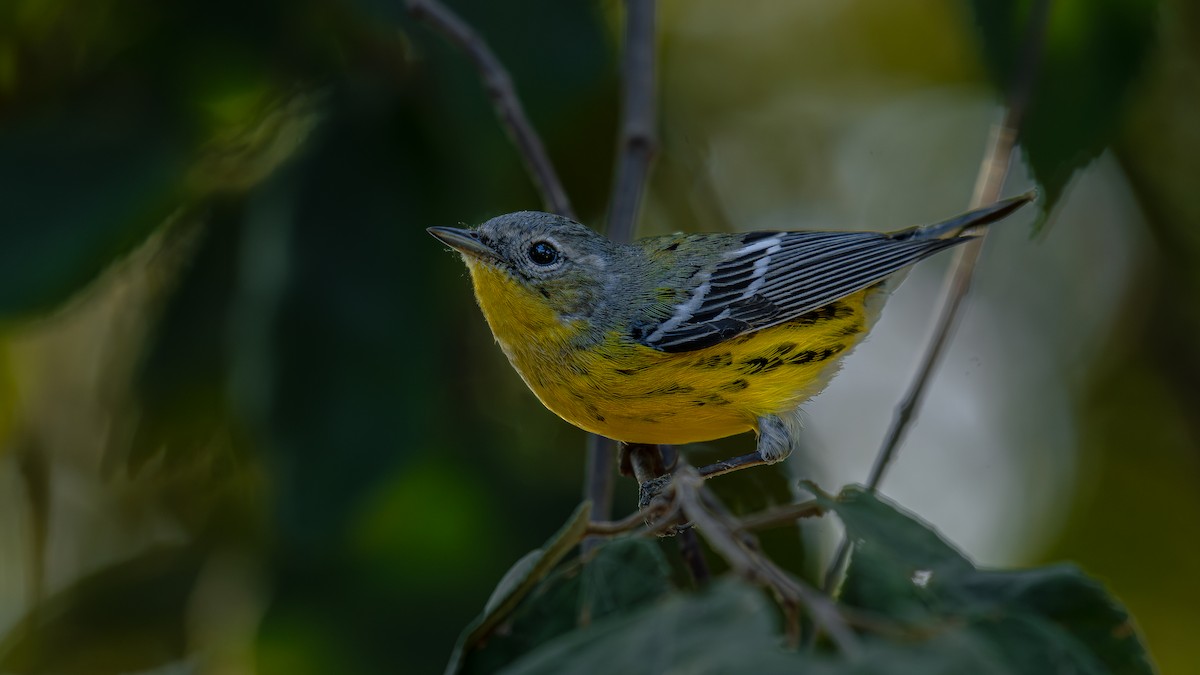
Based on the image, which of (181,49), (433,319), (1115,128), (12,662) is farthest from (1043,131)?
(12,662)

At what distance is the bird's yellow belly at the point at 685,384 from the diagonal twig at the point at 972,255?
0.42 m

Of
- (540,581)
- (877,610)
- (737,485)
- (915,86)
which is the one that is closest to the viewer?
(877,610)

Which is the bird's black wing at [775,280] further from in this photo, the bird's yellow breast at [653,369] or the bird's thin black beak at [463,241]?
the bird's thin black beak at [463,241]

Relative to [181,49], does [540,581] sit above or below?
below

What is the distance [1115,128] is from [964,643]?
2.01 meters

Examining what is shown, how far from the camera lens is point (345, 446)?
105 inches

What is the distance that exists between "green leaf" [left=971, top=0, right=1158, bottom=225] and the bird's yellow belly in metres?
0.91

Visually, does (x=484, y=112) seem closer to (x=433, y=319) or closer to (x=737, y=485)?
(x=433, y=319)

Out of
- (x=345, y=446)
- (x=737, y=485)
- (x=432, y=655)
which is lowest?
(x=432, y=655)

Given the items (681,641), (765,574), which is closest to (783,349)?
(765,574)

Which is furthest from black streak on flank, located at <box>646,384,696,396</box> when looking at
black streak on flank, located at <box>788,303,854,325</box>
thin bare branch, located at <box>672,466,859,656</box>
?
thin bare branch, located at <box>672,466,859,656</box>

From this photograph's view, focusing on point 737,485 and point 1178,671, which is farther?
point 1178,671

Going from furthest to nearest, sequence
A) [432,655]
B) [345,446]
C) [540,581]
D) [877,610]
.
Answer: [432,655] < [345,446] < [540,581] < [877,610]

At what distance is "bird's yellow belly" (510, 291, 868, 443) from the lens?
2984 millimetres
